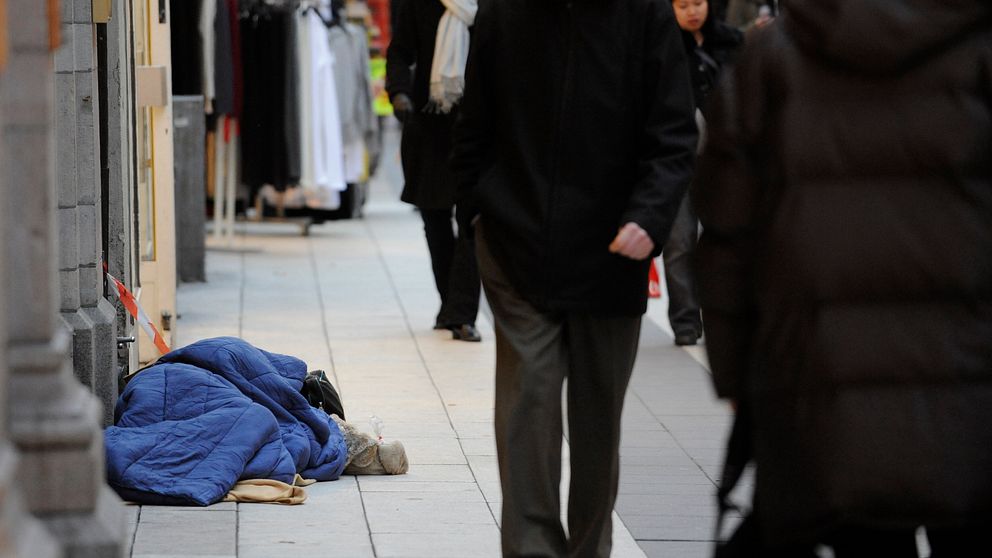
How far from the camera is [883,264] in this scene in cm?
344

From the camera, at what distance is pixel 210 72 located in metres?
12.0

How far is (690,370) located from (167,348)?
2.61 m

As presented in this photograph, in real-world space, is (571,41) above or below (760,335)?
above

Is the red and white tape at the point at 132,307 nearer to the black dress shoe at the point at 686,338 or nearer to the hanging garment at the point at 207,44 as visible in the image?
the black dress shoe at the point at 686,338

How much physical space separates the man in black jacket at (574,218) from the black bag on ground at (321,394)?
7.23 ft

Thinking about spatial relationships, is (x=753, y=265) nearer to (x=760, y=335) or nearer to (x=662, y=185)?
(x=760, y=335)

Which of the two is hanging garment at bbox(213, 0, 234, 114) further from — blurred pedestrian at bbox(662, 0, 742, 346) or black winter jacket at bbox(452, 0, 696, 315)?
black winter jacket at bbox(452, 0, 696, 315)

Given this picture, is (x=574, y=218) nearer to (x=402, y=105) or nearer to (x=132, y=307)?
(x=132, y=307)

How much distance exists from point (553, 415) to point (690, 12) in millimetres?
4898

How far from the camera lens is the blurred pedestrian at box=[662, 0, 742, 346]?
30.1 feet

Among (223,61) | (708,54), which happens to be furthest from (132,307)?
(223,61)

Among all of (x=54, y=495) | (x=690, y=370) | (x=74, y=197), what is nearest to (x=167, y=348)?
(x=74, y=197)

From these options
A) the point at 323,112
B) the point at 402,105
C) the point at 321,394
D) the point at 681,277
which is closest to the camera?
the point at 321,394

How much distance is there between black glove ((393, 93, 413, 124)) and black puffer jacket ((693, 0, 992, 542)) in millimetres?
6174
